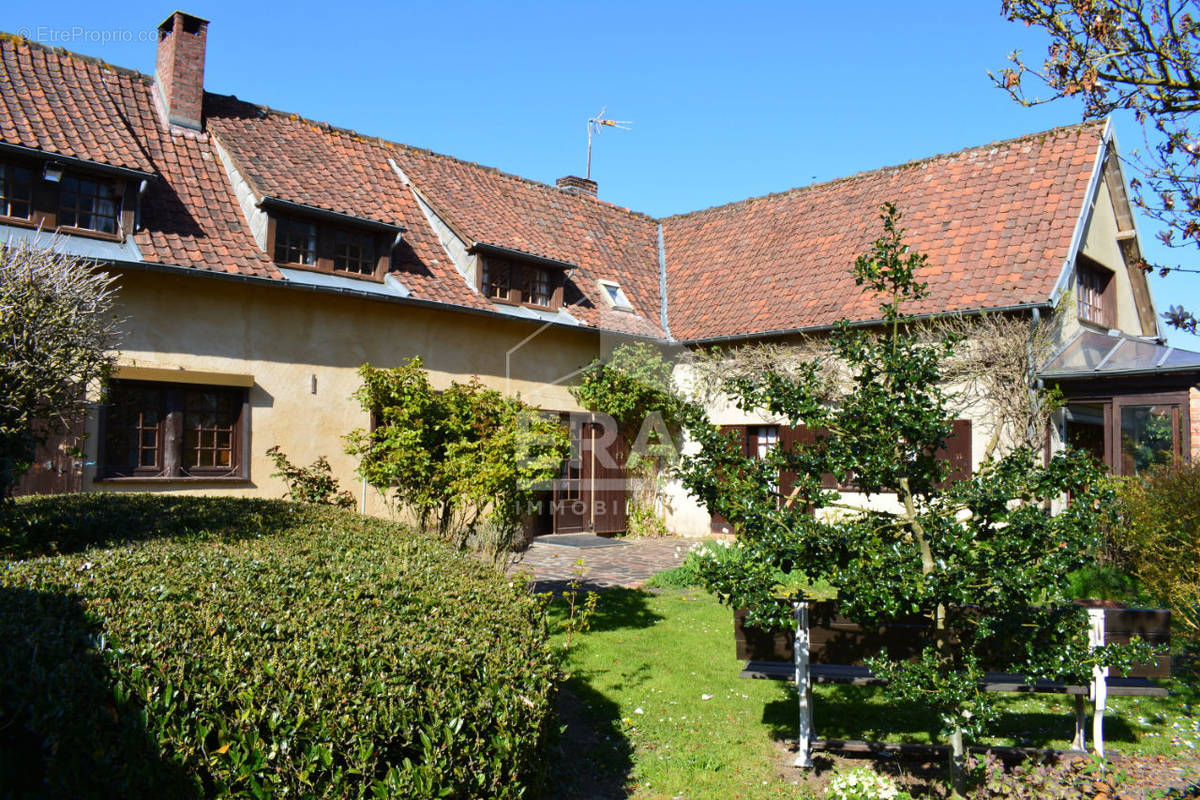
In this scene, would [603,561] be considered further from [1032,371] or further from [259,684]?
[259,684]

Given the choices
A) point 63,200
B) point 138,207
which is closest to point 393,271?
point 138,207

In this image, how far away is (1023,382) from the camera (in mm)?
12203

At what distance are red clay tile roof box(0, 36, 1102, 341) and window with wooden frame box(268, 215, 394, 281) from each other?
0.34m

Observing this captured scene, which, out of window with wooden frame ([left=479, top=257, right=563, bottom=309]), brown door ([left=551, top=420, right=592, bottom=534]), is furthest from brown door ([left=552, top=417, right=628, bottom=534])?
window with wooden frame ([left=479, top=257, right=563, bottom=309])

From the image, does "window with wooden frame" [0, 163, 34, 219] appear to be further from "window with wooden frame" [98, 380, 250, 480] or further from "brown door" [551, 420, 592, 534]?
"brown door" [551, 420, 592, 534]

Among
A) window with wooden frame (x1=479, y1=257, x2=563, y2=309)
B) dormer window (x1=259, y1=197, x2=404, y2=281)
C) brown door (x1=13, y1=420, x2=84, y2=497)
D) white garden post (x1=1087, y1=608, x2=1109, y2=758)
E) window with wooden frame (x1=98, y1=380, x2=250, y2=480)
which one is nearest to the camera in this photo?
white garden post (x1=1087, y1=608, x2=1109, y2=758)

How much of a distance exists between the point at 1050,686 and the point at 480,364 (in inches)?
412

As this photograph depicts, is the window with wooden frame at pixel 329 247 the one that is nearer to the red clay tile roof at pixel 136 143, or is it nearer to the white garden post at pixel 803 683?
the red clay tile roof at pixel 136 143

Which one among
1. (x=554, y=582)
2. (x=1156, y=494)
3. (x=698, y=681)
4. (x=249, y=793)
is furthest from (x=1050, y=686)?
(x=554, y=582)

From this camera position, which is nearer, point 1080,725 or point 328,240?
point 1080,725

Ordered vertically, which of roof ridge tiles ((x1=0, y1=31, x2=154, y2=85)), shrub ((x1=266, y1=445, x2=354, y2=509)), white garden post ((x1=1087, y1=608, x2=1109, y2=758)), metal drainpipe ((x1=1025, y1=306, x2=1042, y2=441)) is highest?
roof ridge tiles ((x1=0, y1=31, x2=154, y2=85))

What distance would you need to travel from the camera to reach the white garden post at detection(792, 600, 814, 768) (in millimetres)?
5078

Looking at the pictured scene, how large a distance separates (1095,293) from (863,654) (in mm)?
11616

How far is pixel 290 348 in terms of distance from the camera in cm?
1202
